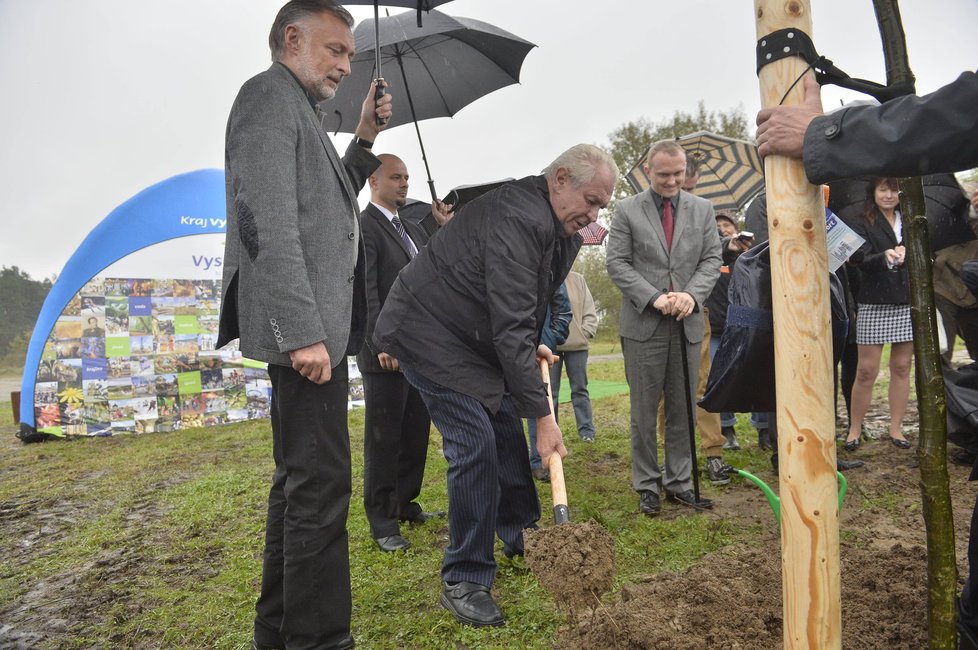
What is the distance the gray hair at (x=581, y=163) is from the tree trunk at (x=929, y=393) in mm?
1312

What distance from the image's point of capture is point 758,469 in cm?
539

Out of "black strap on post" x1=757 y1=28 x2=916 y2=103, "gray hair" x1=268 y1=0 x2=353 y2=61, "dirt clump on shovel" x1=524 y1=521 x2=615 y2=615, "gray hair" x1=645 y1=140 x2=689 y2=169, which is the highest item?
"gray hair" x1=268 y1=0 x2=353 y2=61

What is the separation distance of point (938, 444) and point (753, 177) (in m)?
7.90

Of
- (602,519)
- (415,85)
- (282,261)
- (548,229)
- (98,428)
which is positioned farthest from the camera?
(98,428)

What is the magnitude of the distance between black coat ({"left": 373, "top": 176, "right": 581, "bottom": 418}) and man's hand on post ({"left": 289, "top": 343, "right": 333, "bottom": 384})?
2.39 ft

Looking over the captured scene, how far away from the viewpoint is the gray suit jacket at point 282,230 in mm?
2332

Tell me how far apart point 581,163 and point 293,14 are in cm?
134

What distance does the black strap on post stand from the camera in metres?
1.91

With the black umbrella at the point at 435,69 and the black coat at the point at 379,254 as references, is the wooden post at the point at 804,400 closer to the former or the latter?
the black coat at the point at 379,254

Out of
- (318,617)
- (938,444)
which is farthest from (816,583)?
(318,617)

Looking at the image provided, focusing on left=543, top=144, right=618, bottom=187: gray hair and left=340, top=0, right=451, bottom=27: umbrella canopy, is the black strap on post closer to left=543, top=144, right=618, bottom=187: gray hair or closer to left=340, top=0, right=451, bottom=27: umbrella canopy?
left=543, top=144, right=618, bottom=187: gray hair

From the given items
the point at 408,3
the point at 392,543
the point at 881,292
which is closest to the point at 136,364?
the point at 392,543

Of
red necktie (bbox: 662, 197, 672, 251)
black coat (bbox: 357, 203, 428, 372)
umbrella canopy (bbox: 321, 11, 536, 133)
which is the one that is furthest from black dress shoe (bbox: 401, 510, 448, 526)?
umbrella canopy (bbox: 321, 11, 536, 133)

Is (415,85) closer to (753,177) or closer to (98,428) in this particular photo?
(753,177)
